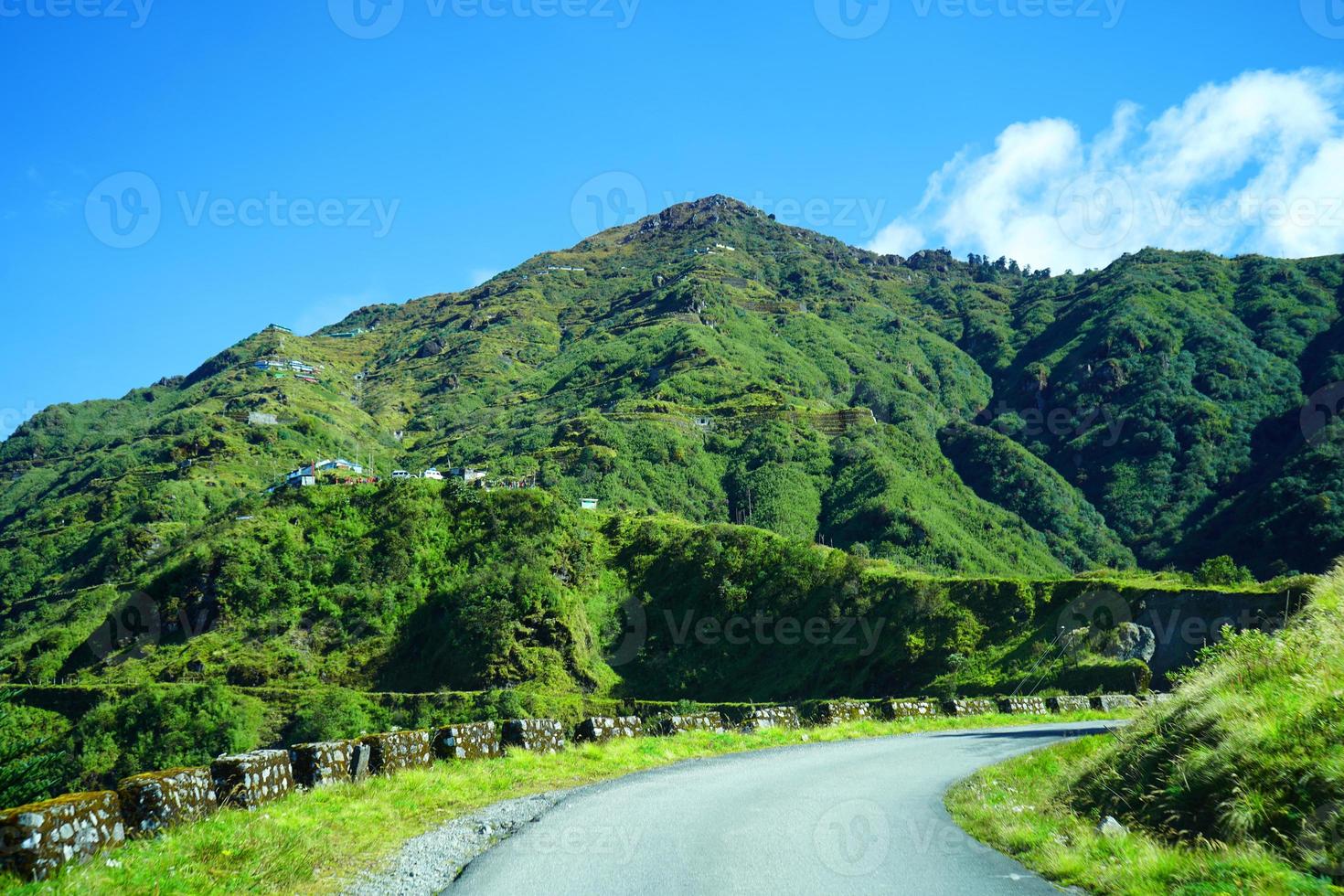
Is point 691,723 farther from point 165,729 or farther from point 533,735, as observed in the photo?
point 165,729

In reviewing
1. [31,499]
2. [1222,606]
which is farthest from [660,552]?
[31,499]

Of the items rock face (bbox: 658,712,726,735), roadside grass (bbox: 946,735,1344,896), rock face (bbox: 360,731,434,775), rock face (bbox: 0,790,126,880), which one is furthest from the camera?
rock face (bbox: 658,712,726,735)

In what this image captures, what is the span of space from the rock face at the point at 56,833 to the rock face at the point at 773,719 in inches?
666

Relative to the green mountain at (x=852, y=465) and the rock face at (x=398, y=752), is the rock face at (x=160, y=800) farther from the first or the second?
the green mountain at (x=852, y=465)

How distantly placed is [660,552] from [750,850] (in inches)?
3417

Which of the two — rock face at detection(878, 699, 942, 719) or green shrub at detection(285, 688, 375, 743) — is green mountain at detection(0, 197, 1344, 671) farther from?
rock face at detection(878, 699, 942, 719)

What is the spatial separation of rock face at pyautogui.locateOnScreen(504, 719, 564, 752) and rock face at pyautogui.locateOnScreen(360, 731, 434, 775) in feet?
7.67

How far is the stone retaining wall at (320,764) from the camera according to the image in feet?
35.6

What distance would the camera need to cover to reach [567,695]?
2872 inches

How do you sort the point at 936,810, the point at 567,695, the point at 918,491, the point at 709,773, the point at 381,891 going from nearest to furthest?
1. the point at 381,891
2. the point at 936,810
3. the point at 709,773
4. the point at 567,695
5. the point at 918,491

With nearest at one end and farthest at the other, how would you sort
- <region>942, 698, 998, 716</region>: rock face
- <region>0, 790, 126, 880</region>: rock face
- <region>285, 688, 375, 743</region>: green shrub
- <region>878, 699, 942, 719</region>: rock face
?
1. <region>0, 790, 126, 880</region>: rock face
2. <region>878, 699, 942, 719</region>: rock face
3. <region>942, 698, 998, 716</region>: rock face
4. <region>285, 688, 375, 743</region>: green shrub

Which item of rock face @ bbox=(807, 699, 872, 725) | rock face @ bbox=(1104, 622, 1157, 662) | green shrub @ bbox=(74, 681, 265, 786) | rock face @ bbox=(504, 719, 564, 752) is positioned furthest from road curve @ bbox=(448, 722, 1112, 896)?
green shrub @ bbox=(74, 681, 265, 786)

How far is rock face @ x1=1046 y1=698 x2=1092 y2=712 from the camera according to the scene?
95.9 ft

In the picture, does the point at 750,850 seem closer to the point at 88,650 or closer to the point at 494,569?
the point at 494,569
